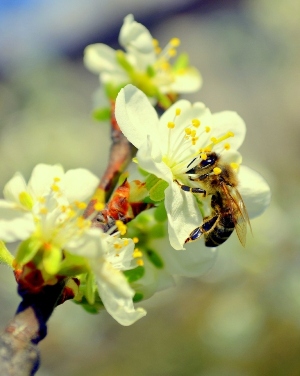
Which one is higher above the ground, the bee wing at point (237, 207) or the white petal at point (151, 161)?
the white petal at point (151, 161)

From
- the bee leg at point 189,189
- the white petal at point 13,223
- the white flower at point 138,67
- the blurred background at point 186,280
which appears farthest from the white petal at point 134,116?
the blurred background at point 186,280

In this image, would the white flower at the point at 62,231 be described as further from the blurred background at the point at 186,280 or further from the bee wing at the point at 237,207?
the blurred background at the point at 186,280

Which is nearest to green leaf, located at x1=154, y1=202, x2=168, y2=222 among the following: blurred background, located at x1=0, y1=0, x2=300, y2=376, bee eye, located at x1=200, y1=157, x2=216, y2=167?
bee eye, located at x1=200, y1=157, x2=216, y2=167

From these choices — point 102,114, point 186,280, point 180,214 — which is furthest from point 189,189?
point 186,280

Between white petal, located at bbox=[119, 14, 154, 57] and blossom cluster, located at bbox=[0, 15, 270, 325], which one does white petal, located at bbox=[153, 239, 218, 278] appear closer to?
blossom cluster, located at bbox=[0, 15, 270, 325]

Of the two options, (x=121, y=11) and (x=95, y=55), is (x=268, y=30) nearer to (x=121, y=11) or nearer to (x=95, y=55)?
(x=121, y=11)

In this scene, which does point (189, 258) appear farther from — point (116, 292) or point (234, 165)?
point (116, 292)
